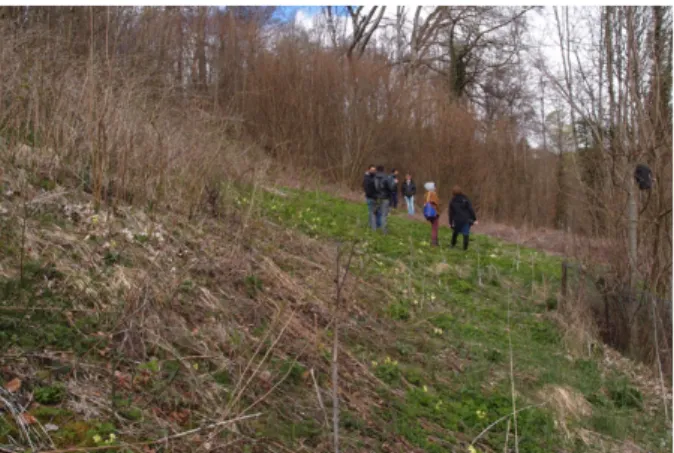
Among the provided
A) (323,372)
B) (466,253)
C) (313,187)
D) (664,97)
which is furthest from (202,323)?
(313,187)

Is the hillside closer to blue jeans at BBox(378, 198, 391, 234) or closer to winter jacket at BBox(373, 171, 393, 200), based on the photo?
winter jacket at BBox(373, 171, 393, 200)

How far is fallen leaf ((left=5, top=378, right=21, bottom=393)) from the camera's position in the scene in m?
3.03

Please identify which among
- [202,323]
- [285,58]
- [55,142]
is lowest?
[202,323]

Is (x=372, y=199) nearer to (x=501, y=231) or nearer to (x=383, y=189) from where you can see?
(x=383, y=189)

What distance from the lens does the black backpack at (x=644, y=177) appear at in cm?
797

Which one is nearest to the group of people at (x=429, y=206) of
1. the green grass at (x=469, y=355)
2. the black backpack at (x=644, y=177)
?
the green grass at (x=469, y=355)

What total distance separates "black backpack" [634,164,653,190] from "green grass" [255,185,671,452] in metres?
2.09

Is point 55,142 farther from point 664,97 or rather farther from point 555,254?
point 555,254

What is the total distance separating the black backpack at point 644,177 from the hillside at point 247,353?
2.03 m

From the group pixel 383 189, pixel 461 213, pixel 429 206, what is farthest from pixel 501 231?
pixel 383 189

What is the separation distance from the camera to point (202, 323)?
14.8ft

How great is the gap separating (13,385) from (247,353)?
133 centimetres

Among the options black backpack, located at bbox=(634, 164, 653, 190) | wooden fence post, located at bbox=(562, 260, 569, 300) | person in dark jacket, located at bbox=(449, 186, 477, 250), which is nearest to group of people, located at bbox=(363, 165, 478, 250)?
person in dark jacket, located at bbox=(449, 186, 477, 250)

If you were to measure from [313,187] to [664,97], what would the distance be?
39.5 feet
